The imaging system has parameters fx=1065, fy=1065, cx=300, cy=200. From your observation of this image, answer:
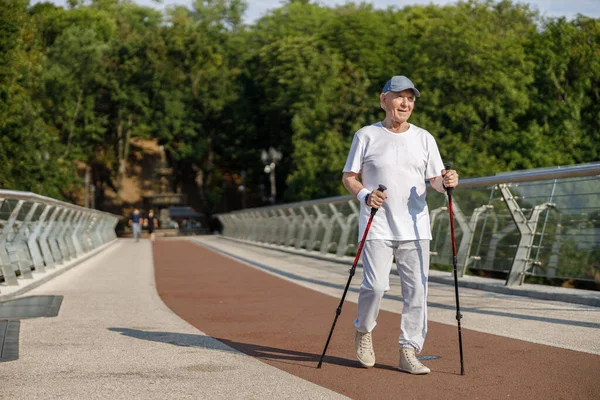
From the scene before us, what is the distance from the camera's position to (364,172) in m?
6.96

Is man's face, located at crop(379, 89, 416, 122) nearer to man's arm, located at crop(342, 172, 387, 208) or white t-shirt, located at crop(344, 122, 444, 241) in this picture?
white t-shirt, located at crop(344, 122, 444, 241)

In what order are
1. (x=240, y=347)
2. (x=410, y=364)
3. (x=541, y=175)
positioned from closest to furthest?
(x=410, y=364)
(x=240, y=347)
(x=541, y=175)

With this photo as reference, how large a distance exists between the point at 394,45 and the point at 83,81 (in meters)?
23.7

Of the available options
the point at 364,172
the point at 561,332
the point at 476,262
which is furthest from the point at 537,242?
the point at 364,172

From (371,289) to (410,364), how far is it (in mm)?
537

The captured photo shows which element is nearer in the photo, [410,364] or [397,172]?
[410,364]

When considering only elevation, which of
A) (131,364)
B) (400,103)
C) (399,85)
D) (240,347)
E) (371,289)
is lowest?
(131,364)

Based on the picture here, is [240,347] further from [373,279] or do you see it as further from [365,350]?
[373,279]

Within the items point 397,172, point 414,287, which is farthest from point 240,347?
point 397,172

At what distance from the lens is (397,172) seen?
684cm

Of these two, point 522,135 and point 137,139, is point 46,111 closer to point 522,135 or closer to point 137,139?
point 137,139

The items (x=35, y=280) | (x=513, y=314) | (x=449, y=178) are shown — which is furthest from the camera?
(x=35, y=280)

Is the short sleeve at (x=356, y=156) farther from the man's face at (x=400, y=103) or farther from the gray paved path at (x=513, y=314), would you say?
the gray paved path at (x=513, y=314)

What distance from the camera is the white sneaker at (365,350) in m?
6.73
